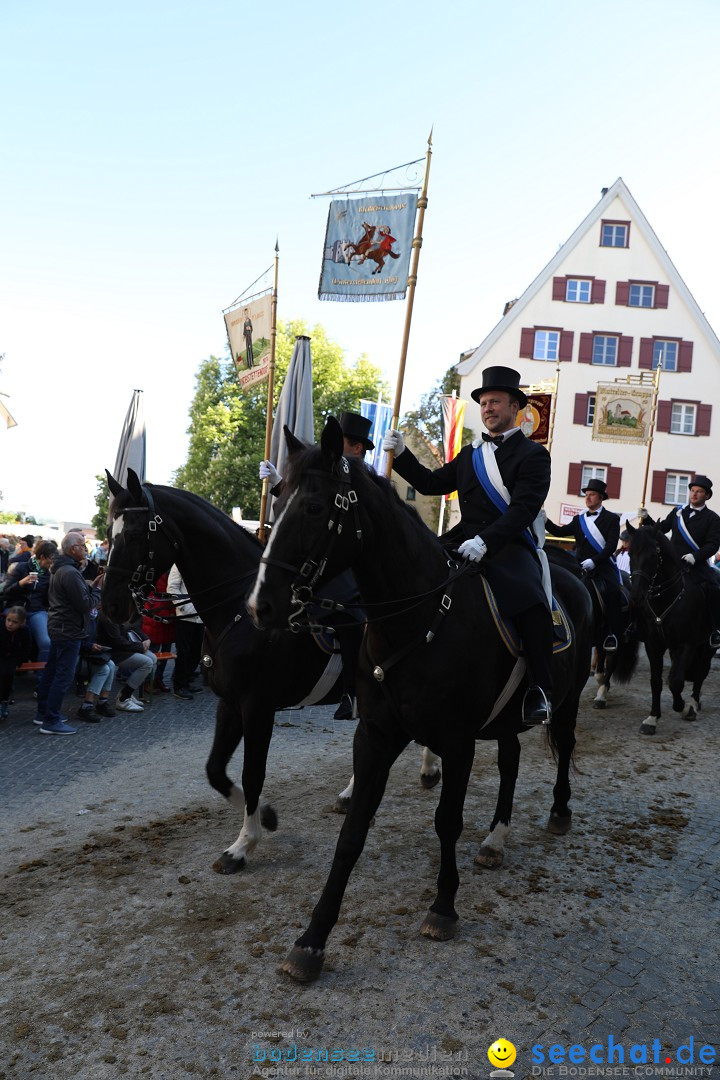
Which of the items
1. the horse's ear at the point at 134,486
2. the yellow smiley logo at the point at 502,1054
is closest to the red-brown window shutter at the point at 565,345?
the horse's ear at the point at 134,486

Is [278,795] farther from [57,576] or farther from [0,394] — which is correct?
[0,394]

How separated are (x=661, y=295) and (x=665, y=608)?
27.8 m

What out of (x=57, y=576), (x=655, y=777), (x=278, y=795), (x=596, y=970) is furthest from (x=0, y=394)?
(x=596, y=970)

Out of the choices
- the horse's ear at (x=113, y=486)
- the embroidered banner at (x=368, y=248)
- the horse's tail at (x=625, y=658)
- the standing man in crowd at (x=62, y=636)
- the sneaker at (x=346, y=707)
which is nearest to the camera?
the horse's ear at (x=113, y=486)

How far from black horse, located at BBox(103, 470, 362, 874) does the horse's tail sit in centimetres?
645

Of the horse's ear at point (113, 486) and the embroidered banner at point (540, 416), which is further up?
the embroidered banner at point (540, 416)

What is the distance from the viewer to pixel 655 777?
7.41 meters

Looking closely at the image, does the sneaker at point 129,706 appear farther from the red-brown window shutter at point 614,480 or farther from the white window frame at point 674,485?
the white window frame at point 674,485

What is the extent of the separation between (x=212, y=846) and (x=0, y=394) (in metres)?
12.1

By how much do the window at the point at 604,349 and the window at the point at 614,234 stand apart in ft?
13.4

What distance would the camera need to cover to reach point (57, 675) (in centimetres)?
887

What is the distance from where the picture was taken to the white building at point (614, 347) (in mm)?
33031

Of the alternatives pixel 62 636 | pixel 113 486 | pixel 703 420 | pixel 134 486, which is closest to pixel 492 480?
pixel 134 486

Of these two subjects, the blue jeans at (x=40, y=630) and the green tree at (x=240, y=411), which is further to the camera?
the green tree at (x=240, y=411)
